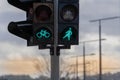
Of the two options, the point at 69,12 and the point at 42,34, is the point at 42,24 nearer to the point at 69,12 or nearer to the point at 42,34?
the point at 42,34

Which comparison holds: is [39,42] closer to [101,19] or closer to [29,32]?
[29,32]

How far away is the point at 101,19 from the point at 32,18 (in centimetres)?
3936

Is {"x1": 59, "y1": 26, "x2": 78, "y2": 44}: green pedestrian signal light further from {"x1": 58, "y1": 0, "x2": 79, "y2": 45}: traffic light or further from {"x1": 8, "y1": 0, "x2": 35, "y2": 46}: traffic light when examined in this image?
{"x1": 8, "y1": 0, "x2": 35, "y2": 46}: traffic light

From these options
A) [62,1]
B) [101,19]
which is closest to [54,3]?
[62,1]

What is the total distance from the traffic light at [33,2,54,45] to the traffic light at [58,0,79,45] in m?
0.23

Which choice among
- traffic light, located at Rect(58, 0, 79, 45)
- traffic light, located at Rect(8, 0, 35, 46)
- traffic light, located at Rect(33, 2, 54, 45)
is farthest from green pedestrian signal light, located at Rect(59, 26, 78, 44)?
traffic light, located at Rect(8, 0, 35, 46)

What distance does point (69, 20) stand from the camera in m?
11.9

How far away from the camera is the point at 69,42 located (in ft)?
39.3

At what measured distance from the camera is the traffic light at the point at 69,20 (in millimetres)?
11914

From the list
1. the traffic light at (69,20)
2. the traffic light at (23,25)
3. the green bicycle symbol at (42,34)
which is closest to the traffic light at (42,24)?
the green bicycle symbol at (42,34)

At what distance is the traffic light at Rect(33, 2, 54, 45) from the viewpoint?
39.0ft

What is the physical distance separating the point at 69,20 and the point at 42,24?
55 cm

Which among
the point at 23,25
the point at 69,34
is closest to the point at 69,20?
the point at 69,34

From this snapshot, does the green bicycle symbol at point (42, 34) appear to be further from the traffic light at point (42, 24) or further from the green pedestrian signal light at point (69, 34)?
the green pedestrian signal light at point (69, 34)
